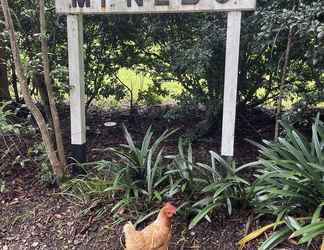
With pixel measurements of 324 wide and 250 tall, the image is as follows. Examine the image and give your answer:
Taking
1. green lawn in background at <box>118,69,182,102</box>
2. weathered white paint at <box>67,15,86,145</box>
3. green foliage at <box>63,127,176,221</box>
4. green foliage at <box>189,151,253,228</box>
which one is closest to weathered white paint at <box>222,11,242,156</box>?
green foliage at <box>189,151,253,228</box>

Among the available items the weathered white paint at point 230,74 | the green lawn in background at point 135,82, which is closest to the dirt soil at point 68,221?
the weathered white paint at point 230,74

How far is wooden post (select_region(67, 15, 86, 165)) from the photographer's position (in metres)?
3.88

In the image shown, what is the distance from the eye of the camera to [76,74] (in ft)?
13.0

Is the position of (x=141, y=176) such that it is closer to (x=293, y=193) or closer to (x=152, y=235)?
(x=152, y=235)

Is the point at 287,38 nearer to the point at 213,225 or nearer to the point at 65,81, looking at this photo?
the point at 213,225

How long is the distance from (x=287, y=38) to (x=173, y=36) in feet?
4.96

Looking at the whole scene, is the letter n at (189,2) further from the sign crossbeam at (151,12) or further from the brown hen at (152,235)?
the brown hen at (152,235)

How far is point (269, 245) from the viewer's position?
2.94 metres

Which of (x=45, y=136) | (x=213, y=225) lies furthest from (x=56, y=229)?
(x=213, y=225)

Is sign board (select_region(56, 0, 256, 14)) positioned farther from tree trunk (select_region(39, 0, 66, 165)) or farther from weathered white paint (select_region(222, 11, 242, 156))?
tree trunk (select_region(39, 0, 66, 165))

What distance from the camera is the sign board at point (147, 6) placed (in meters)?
3.41

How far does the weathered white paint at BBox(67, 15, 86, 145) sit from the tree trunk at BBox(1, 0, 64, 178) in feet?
0.97

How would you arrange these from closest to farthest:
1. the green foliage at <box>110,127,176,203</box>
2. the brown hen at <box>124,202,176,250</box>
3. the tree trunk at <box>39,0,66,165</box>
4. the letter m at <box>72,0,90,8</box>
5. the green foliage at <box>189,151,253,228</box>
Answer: the brown hen at <box>124,202,176,250</box>, the green foliage at <box>189,151,253,228</box>, the green foliage at <box>110,127,176,203</box>, the tree trunk at <box>39,0,66,165</box>, the letter m at <box>72,0,90,8</box>

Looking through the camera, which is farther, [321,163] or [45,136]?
[45,136]
